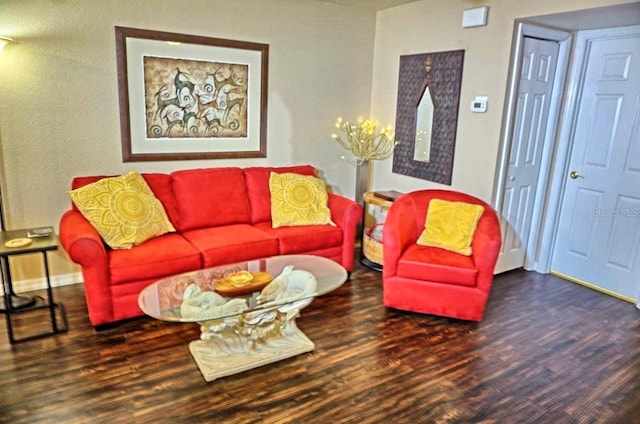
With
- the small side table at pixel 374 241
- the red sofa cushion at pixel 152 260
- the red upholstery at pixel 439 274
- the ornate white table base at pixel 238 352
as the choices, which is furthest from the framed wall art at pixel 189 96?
the ornate white table base at pixel 238 352

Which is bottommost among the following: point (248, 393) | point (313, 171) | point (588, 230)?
point (248, 393)

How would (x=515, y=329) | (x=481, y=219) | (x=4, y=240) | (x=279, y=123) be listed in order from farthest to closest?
(x=279, y=123) < (x=481, y=219) < (x=515, y=329) < (x=4, y=240)

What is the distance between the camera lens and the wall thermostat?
362 centimetres

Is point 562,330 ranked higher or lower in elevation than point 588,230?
lower

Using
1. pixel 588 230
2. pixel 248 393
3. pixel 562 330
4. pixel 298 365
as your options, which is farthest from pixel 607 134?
pixel 248 393

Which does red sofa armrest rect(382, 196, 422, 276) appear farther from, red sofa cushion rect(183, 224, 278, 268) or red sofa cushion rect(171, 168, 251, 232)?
red sofa cushion rect(171, 168, 251, 232)

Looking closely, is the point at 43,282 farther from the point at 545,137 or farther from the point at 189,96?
the point at 545,137

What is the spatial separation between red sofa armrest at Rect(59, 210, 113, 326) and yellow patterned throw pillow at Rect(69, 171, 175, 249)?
0.11m

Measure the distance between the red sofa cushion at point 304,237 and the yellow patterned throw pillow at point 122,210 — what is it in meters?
0.85

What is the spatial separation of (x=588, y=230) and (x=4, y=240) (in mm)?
4507

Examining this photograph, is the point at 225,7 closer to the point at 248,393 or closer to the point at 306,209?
the point at 306,209

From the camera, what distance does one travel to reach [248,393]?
7.59ft

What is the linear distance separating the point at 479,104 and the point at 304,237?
181cm

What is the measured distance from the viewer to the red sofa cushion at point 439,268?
10.1 ft
